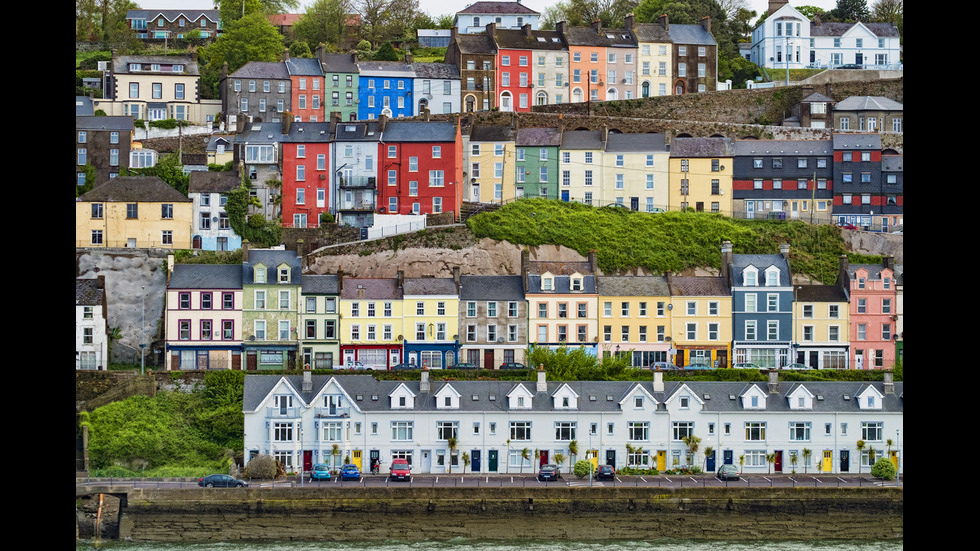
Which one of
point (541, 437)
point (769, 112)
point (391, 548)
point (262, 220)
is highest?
point (769, 112)

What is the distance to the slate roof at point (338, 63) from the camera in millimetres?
71062

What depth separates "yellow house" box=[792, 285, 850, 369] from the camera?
5256 cm

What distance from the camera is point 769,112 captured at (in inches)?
2896

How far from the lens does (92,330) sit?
48.8 metres

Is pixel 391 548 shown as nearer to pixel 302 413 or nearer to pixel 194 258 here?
pixel 302 413

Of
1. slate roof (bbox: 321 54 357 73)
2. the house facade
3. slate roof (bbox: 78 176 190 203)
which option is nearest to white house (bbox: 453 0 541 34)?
slate roof (bbox: 321 54 357 73)

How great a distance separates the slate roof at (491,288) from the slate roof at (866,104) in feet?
90.8

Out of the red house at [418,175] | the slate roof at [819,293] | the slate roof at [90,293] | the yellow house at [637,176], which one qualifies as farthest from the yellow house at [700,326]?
the slate roof at [90,293]

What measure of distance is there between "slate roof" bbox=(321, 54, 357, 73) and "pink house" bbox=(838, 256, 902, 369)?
3109 centimetres

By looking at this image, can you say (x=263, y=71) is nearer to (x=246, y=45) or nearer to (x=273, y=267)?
(x=246, y=45)

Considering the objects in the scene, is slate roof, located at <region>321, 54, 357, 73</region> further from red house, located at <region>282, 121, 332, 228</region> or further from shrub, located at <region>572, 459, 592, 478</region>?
shrub, located at <region>572, 459, 592, 478</region>

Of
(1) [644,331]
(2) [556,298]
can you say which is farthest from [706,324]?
(2) [556,298]
